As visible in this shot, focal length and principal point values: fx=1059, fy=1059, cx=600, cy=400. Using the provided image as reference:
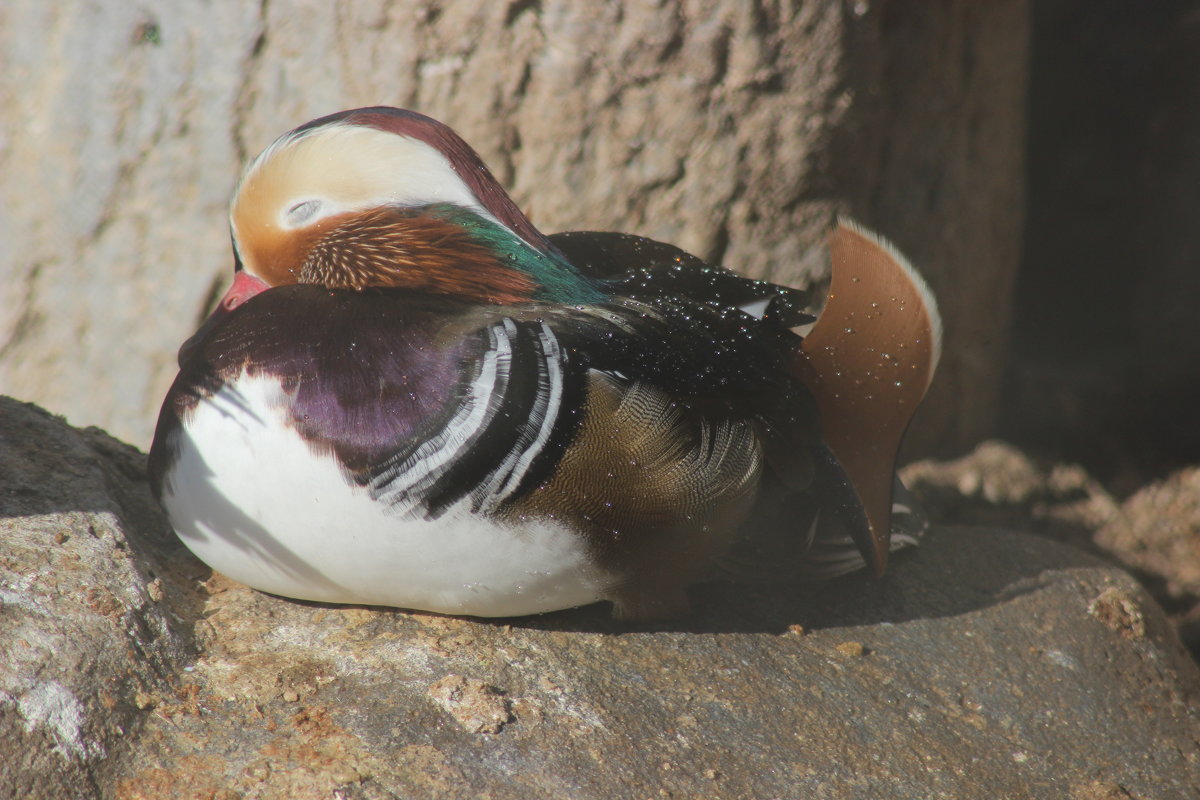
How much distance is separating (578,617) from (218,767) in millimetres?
642

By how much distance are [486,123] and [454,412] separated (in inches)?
55.3

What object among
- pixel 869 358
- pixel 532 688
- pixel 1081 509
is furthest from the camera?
pixel 1081 509

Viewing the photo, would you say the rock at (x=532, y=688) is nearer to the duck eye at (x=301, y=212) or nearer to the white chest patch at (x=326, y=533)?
the white chest patch at (x=326, y=533)

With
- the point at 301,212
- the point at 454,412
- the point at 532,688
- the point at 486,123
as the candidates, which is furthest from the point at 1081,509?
the point at 301,212

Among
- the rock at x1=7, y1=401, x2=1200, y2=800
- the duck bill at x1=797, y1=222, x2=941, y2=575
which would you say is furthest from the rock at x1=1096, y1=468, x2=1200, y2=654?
the duck bill at x1=797, y1=222, x2=941, y2=575

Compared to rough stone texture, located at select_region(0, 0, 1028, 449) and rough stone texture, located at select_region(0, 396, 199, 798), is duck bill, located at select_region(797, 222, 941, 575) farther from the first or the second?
rough stone texture, located at select_region(0, 396, 199, 798)

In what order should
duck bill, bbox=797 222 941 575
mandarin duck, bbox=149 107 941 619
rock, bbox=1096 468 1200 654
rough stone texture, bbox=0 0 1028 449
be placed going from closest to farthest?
1. mandarin duck, bbox=149 107 941 619
2. duck bill, bbox=797 222 941 575
3. rough stone texture, bbox=0 0 1028 449
4. rock, bbox=1096 468 1200 654

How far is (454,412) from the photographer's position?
1.51m

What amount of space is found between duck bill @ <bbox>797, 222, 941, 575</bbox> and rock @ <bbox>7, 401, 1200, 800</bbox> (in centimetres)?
28

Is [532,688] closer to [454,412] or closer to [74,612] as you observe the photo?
[454,412]

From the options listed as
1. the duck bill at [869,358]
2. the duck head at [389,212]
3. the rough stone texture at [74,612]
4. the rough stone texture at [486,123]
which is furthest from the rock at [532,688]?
the rough stone texture at [486,123]

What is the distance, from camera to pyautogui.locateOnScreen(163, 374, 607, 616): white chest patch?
1.54m

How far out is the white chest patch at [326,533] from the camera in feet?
5.05

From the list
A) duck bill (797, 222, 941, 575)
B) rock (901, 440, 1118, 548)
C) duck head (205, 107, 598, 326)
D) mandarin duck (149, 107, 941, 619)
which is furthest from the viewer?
rock (901, 440, 1118, 548)
